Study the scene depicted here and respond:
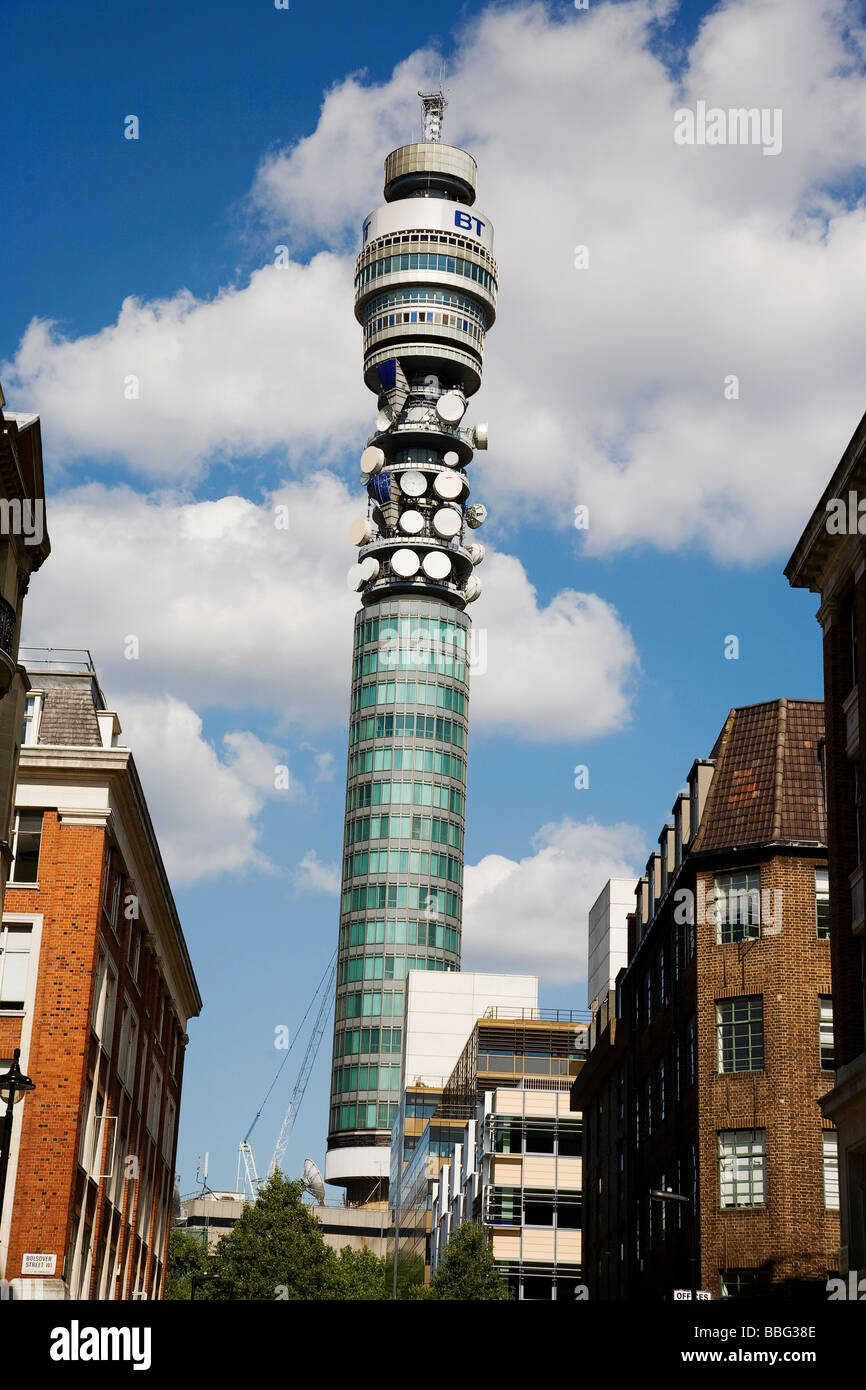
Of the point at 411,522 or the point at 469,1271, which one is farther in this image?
the point at 411,522

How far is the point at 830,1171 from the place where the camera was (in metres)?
48.1

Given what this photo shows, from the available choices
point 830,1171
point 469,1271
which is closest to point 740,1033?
point 830,1171

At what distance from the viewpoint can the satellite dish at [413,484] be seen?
18075cm

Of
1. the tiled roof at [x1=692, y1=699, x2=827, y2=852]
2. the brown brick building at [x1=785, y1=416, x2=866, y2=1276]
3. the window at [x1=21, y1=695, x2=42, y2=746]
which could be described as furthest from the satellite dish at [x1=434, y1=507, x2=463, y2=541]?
the brown brick building at [x1=785, y1=416, x2=866, y2=1276]

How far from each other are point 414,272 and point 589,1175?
131 metres

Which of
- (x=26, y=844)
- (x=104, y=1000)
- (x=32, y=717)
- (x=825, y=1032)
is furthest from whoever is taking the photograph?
(x=825, y=1032)

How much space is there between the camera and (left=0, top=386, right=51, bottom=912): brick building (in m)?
34.0

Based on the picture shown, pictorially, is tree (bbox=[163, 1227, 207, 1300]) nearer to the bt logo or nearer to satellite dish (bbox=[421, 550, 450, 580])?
satellite dish (bbox=[421, 550, 450, 580])

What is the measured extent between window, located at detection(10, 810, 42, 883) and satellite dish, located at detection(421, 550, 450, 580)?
13582 centimetres

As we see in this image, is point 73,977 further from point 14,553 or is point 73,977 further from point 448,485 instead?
point 448,485

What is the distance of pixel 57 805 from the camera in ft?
151

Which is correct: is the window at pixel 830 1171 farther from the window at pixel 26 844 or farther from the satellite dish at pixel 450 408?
the satellite dish at pixel 450 408

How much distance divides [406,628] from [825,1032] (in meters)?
134
